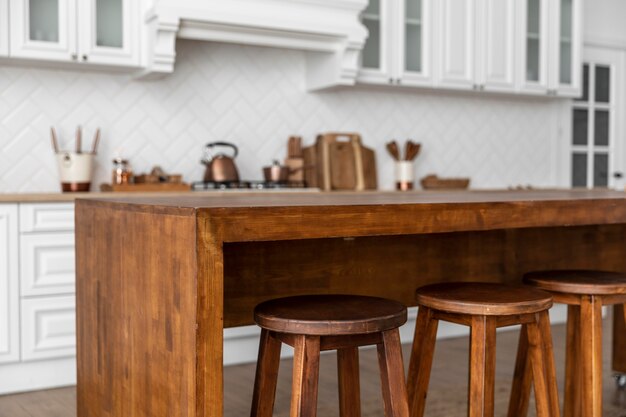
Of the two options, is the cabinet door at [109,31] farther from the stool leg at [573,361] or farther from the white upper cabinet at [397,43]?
the stool leg at [573,361]

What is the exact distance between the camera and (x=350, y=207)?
183 cm

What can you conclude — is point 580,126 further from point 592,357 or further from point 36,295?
point 36,295

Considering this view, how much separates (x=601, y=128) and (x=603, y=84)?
38cm

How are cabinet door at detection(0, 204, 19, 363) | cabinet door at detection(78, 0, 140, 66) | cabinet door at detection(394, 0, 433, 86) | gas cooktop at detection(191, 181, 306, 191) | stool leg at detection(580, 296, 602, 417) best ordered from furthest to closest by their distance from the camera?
1. cabinet door at detection(394, 0, 433, 86)
2. gas cooktop at detection(191, 181, 306, 191)
3. cabinet door at detection(78, 0, 140, 66)
4. cabinet door at detection(0, 204, 19, 363)
5. stool leg at detection(580, 296, 602, 417)

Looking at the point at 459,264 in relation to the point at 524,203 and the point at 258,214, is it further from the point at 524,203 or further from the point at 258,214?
the point at 258,214

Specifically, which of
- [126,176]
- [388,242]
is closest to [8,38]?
[126,176]

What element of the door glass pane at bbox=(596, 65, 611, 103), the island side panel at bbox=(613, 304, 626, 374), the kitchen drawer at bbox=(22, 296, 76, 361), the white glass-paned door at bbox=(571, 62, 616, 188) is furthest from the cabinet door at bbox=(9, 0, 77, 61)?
the door glass pane at bbox=(596, 65, 611, 103)

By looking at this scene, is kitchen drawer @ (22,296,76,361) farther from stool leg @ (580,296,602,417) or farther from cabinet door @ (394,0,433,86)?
cabinet door @ (394,0,433,86)

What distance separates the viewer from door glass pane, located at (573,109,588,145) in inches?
249

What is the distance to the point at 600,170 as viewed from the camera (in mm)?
6477

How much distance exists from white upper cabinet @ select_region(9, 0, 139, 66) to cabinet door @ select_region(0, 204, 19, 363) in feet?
2.93

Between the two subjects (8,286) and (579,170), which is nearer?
(8,286)

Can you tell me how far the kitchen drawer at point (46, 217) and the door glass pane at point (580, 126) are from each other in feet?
14.2

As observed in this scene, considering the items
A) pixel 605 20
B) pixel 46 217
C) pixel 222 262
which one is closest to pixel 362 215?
pixel 222 262
